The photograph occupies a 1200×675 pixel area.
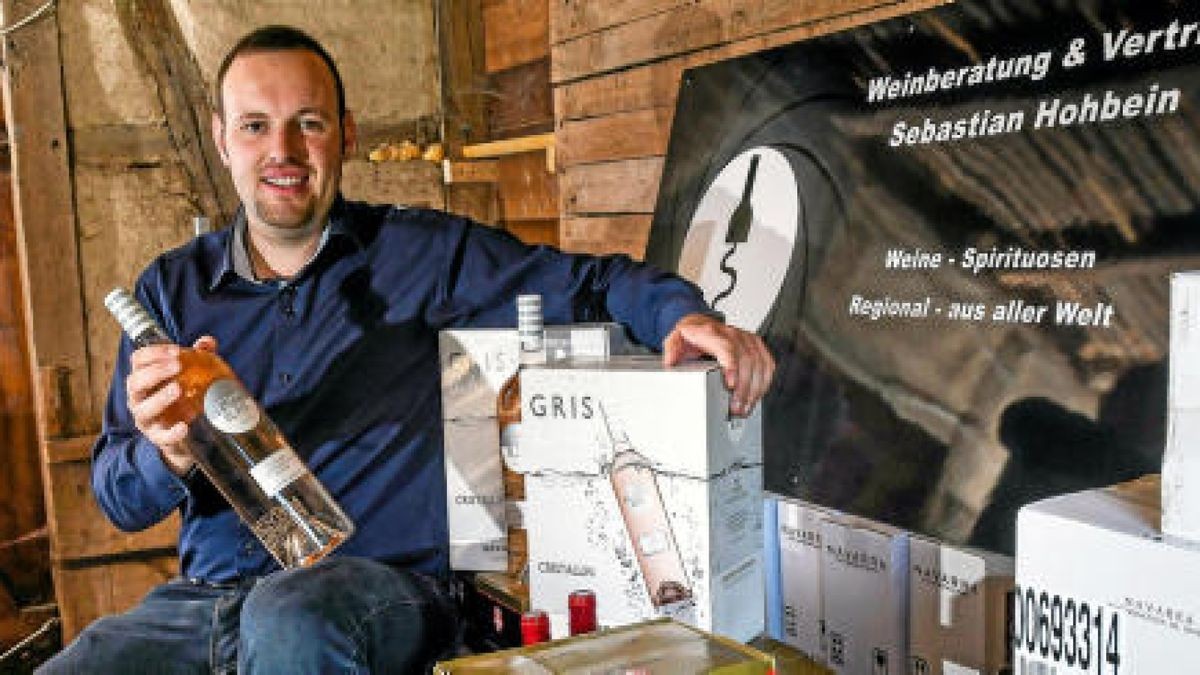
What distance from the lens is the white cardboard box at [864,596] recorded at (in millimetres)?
1908

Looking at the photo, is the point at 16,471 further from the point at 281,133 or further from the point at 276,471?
the point at 276,471

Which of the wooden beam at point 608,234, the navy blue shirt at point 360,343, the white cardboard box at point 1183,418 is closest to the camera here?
the white cardboard box at point 1183,418

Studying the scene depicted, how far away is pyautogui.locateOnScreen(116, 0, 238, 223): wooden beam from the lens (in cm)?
484

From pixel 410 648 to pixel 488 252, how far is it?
2.89 feet

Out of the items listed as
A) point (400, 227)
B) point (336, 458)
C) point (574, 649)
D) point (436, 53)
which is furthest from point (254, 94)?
point (436, 53)

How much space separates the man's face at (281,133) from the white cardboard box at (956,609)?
1445mm

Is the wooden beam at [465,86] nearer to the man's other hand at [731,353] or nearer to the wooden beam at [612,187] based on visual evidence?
the wooden beam at [612,187]

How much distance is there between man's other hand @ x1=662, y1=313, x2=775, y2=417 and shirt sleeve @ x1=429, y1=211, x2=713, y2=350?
0.27 metres

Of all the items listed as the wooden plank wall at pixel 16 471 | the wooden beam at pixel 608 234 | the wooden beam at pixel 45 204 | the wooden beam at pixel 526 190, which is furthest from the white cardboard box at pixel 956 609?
the wooden plank wall at pixel 16 471

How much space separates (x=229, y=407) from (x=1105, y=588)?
1315mm

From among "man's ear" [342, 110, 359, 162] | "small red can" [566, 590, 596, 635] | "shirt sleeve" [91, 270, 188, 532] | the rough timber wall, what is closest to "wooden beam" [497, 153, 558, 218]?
the rough timber wall

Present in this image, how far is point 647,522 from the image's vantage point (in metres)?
1.63

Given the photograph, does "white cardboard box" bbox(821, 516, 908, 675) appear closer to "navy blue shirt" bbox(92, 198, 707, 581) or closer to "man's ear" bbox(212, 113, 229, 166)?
"navy blue shirt" bbox(92, 198, 707, 581)

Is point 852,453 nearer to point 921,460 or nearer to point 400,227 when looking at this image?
point 921,460
